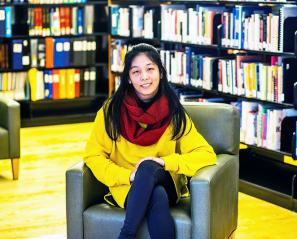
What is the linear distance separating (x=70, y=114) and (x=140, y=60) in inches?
190

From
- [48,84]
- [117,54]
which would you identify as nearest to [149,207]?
[117,54]

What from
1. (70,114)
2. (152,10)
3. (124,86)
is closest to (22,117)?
(70,114)

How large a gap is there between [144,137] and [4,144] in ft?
7.72

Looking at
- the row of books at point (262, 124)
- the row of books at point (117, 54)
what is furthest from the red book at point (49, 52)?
the row of books at point (262, 124)

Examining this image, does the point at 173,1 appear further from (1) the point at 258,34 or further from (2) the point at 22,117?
(2) the point at 22,117

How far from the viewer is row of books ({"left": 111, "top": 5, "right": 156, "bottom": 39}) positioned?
7082mm

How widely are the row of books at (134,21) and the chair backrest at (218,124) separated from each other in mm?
3326

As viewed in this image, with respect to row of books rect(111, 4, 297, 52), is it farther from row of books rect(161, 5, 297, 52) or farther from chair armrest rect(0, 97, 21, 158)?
chair armrest rect(0, 97, 21, 158)

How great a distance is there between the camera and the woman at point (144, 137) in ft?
11.1

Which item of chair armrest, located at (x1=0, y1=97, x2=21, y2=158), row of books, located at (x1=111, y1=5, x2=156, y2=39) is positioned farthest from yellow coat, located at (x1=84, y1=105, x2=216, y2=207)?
row of books, located at (x1=111, y1=5, x2=156, y2=39)

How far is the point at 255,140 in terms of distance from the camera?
536 cm

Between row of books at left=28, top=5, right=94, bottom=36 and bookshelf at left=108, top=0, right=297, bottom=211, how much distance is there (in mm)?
1430

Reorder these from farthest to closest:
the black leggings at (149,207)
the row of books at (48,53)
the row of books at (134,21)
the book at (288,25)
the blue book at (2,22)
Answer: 1. the row of books at (48,53)
2. the blue book at (2,22)
3. the row of books at (134,21)
4. the book at (288,25)
5. the black leggings at (149,207)

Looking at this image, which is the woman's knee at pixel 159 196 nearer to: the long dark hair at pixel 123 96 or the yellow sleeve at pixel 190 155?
the yellow sleeve at pixel 190 155
